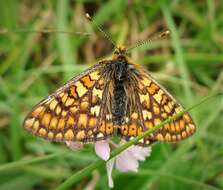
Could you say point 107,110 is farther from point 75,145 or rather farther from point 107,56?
point 107,56

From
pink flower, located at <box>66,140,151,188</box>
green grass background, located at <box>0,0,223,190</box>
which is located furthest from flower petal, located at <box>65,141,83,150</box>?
green grass background, located at <box>0,0,223,190</box>

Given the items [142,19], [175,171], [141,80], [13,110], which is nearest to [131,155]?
[141,80]

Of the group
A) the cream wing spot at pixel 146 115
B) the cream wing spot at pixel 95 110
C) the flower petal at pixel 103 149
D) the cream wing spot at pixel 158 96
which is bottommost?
the flower petal at pixel 103 149

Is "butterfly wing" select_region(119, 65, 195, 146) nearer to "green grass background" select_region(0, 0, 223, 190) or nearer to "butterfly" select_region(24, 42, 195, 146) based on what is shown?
"butterfly" select_region(24, 42, 195, 146)

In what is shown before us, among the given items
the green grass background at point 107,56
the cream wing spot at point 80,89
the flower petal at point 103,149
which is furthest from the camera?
the green grass background at point 107,56

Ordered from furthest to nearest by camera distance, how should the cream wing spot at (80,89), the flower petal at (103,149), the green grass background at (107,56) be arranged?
1. the green grass background at (107,56)
2. the cream wing spot at (80,89)
3. the flower petal at (103,149)

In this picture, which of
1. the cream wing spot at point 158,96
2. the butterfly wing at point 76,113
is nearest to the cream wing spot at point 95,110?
the butterfly wing at point 76,113

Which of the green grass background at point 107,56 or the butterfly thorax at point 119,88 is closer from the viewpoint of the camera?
the butterfly thorax at point 119,88

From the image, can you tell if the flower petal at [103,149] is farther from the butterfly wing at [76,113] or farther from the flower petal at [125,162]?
the flower petal at [125,162]
